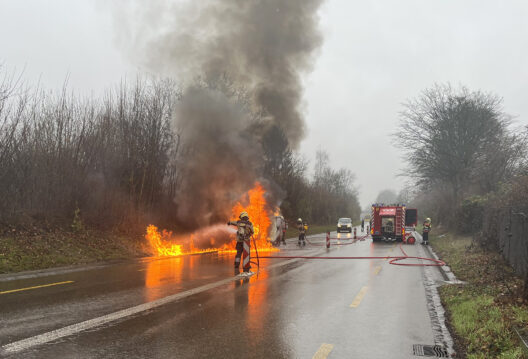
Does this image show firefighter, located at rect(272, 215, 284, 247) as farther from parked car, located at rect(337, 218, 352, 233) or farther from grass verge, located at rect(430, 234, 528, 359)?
parked car, located at rect(337, 218, 352, 233)

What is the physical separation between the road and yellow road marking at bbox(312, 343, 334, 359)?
12 millimetres

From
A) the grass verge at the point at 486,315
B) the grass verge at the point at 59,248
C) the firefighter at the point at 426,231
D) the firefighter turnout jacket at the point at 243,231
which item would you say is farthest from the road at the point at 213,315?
the firefighter at the point at 426,231

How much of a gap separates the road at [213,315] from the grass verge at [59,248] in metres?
2.31

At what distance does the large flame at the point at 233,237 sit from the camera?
1822 centimetres

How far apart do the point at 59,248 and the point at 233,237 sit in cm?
832

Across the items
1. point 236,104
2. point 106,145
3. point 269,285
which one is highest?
point 236,104

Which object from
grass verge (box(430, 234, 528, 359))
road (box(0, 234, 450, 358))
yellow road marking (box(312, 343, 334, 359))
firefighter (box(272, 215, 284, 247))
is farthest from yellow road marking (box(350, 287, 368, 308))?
firefighter (box(272, 215, 284, 247))

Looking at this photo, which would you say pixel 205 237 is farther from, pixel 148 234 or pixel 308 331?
pixel 308 331

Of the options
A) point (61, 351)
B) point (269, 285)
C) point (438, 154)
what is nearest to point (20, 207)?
point (269, 285)

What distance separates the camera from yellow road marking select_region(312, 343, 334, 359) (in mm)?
4430

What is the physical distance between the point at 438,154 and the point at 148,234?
22.7 m

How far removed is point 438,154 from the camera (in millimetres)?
31172

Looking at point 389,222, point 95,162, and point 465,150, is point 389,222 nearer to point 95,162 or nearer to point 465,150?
point 465,150

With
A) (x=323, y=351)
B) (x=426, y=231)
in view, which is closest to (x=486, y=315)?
(x=323, y=351)
